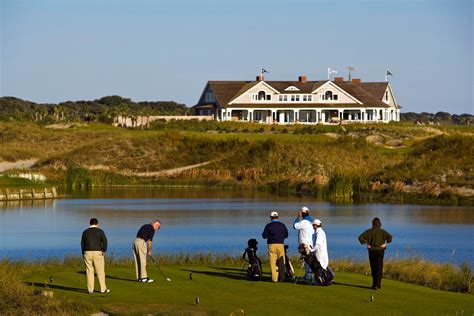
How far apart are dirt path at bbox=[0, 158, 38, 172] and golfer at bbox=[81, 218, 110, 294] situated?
63.7 m

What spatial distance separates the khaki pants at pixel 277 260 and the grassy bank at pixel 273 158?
40.5 m

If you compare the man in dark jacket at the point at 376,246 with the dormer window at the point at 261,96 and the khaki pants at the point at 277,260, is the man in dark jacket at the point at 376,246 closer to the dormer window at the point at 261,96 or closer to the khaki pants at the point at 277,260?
the khaki pants at the point at 277,260

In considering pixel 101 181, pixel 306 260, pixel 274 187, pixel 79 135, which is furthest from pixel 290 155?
pixel 306 260

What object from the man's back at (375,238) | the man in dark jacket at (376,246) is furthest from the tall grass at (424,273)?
the man's back at (375,238)

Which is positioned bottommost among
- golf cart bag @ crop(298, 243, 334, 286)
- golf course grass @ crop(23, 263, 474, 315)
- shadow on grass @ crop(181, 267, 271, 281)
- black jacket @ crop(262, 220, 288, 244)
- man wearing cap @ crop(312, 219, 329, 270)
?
golf course grass @ crop(23, 263, 474, 315)

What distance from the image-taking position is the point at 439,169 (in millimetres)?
70250

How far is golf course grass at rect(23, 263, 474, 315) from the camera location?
871 inches

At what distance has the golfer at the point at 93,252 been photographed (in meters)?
24.1

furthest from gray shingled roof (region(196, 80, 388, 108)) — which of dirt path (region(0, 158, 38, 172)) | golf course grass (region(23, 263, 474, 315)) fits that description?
golf course grass (region(23, 263, 474, 315))

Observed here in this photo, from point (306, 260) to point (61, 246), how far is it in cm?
1734

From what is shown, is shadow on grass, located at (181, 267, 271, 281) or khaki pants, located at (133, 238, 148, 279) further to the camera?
shadow on grass, located at (181, 267, 271, 281)

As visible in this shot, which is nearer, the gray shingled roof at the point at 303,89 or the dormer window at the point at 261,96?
the gray shingled roof at the point at 303,89

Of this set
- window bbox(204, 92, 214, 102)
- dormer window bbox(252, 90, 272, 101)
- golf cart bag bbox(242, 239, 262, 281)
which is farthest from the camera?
window bbox(204, 92, 214, 102)

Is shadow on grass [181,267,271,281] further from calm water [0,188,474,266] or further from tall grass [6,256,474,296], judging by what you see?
calm water [0,188,474,266]
